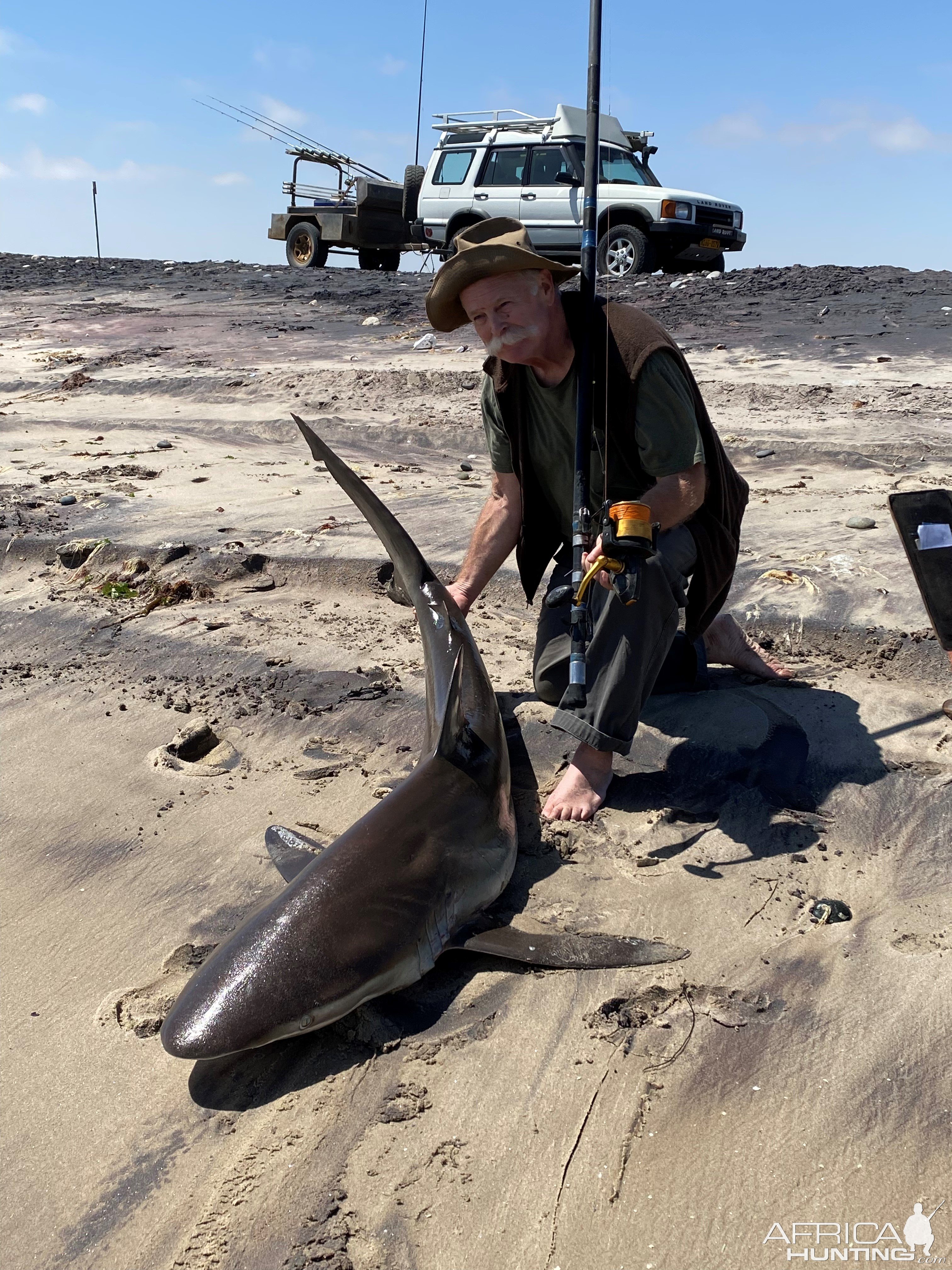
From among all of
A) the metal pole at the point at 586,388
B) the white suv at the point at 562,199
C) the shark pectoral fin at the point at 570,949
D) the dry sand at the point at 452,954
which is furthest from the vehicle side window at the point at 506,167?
the shark pectoral fin at the point at 570,949

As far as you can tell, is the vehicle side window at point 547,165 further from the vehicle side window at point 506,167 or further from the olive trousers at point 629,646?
the olive trousers at point 629,646

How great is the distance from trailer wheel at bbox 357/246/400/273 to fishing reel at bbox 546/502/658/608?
633 inches

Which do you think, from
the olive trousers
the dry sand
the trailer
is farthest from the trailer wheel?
the olive trousers

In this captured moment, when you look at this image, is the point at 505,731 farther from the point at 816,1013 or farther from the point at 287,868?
the point at 816,1013

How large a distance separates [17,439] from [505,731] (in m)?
5.60

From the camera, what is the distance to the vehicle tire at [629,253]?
502 inches

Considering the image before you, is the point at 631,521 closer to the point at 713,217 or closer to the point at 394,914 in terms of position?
the point at 394,914

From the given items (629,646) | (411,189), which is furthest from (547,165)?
(629,646)

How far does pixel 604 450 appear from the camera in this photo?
3066mm

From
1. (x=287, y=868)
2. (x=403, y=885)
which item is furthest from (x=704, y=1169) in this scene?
(x=287, y=868)

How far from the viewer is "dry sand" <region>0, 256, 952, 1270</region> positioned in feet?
5.93

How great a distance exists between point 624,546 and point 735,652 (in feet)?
3.80

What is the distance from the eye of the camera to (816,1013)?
216 cm

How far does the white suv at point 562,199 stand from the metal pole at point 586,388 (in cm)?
907
